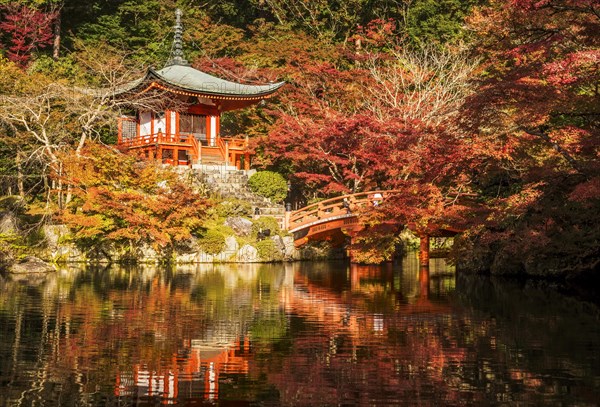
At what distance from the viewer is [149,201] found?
1027 inches

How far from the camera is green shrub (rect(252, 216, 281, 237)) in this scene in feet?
91.5

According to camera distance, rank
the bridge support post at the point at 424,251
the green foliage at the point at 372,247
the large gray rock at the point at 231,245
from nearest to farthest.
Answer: the bridge support post at the point at 424,251 < the green foliage at the point at 372,247 < the large gray rock at the point at 231,245

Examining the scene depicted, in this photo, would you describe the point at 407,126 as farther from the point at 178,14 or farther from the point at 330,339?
the point at 330,339

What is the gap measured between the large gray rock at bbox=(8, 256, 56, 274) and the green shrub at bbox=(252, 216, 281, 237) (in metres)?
6.84

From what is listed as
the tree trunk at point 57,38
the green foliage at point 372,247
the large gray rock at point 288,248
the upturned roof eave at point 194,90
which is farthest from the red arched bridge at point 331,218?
the tree trunk at point 57,38

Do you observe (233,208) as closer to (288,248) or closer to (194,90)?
(288,248)

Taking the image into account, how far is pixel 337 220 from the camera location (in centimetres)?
2778

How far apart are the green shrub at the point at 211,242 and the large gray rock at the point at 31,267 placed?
513 centimetres

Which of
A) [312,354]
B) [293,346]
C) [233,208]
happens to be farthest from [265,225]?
[312,354]

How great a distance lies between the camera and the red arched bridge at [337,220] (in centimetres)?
2703

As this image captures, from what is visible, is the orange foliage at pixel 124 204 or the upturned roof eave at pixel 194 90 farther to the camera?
the upturned roof eave at pixel 194 90

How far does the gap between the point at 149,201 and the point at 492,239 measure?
1060 centimetres

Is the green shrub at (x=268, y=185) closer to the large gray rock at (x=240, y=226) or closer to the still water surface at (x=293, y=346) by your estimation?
the large gray rock at (x=240, y=226)

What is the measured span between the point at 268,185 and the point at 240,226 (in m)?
4.13
